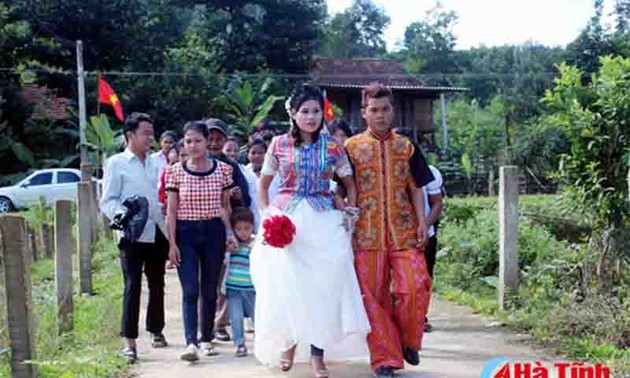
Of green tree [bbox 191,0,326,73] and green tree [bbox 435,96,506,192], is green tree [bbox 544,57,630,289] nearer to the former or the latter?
green tree [bbox 435,96,506,192]

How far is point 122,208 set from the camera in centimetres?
663

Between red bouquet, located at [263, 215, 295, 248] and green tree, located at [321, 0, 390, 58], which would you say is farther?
green tree, located at [321, 0, 390, 58]

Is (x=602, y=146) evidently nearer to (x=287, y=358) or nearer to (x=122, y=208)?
(x=287, y=358)

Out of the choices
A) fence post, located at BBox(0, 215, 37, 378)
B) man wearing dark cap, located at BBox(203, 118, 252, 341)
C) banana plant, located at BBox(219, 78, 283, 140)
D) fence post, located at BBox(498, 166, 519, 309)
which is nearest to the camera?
fence post, located at BBox(0, 215, 37, 378)

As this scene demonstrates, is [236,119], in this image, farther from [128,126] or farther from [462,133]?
[128,126]

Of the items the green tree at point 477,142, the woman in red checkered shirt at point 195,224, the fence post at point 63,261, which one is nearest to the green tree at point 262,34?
the green tree at point 477,142

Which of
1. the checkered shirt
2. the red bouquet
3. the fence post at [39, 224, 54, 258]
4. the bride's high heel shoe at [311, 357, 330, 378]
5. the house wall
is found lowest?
the fence post at [39, 224, 54, 258]

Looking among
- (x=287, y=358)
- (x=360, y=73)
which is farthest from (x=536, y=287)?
(x=360, y=73)

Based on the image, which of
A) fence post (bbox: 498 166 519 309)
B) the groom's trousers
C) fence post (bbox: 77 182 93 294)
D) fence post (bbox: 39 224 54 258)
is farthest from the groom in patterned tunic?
fence post (bbox: 39 224 54 258)

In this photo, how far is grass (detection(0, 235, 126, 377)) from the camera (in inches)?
244

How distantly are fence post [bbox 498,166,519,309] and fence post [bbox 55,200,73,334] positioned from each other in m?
3.98

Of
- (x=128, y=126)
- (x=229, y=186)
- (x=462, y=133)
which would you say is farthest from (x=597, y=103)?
(x=462, y=133)

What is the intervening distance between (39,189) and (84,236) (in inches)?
727

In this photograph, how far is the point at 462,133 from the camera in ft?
138
